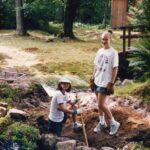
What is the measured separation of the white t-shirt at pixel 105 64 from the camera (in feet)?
29.3

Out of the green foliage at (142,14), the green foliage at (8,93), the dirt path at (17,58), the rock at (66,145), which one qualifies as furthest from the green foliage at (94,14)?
the rock at (66,145)

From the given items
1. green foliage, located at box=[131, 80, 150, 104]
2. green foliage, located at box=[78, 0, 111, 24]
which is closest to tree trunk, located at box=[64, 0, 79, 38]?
green foliage, located at box=[78, 0, 111, 24]

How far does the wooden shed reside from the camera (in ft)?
99.3

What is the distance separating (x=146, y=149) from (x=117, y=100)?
2.32m

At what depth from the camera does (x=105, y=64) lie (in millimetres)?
9008

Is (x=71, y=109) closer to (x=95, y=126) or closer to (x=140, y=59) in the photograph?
(x=95, y=126)

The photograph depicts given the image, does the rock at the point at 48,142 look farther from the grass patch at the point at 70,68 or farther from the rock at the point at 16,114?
the grass patch at the point at 70,68

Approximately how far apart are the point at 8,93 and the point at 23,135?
2531 mm

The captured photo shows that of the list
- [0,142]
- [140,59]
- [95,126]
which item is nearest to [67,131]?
[95,126]

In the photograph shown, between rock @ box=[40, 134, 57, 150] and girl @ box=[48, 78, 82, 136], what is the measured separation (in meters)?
0.24

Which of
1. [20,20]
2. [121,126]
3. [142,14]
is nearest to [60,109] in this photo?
[121,126]

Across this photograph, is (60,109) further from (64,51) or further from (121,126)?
(64,51)

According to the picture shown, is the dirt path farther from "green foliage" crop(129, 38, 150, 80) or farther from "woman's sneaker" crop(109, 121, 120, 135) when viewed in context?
"woman's sneaker" crop(109, 121, 120, 135)

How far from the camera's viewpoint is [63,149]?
8719 millimetres
